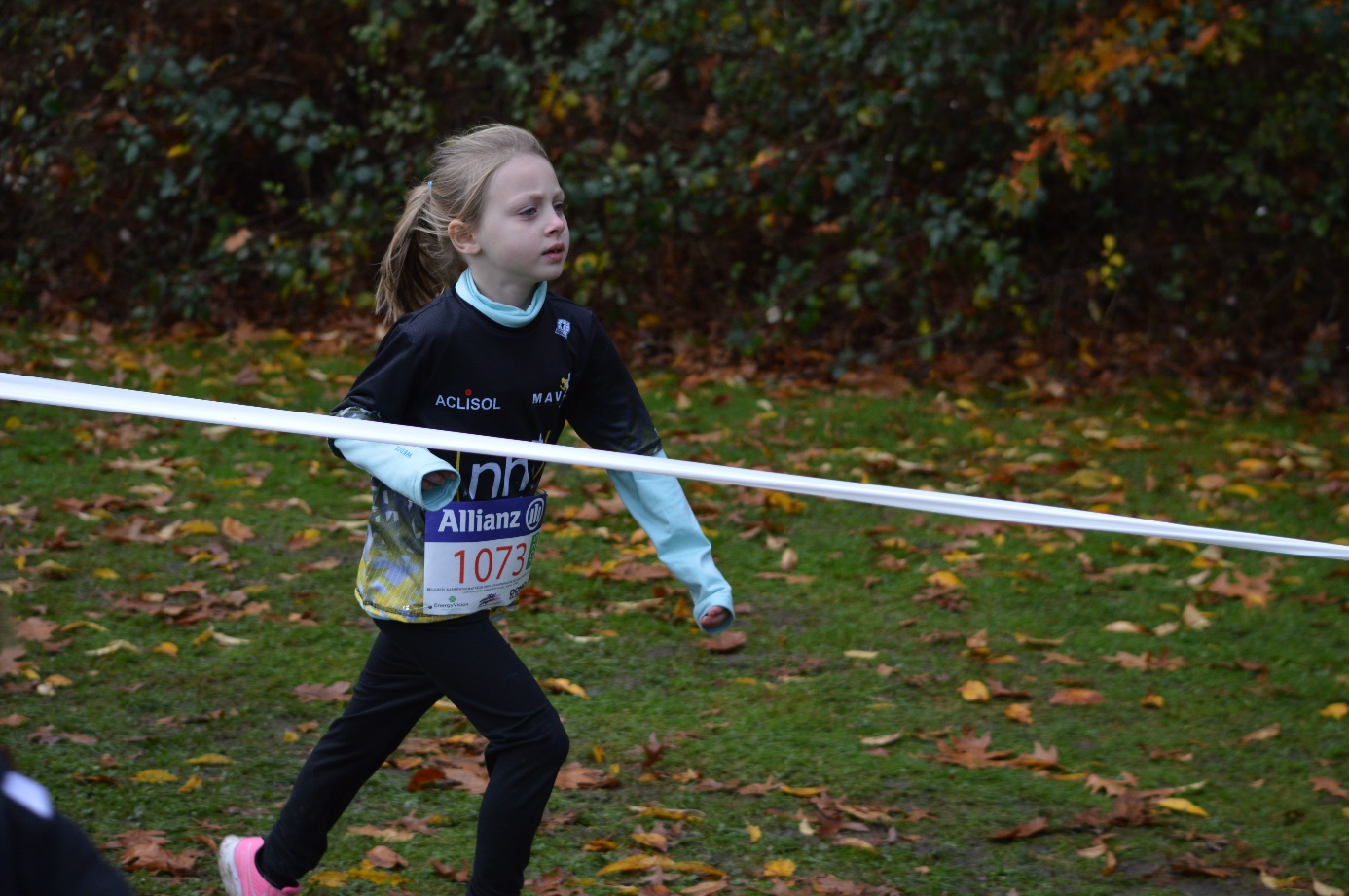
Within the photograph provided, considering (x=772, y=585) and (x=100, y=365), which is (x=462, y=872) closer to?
(x=772, y=585)

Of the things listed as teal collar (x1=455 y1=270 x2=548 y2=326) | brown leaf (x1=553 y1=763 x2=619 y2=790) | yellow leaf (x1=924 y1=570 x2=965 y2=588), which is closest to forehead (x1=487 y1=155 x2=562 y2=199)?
teal collar (x1=455 y1=270 x2=548 y2=326)

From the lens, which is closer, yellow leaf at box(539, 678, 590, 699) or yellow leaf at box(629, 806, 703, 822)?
yellow leaf at box(629, 806, 703, 822)

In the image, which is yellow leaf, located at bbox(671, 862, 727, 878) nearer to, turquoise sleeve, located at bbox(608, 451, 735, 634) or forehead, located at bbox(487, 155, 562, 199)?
turquoise sleeve, located at bbox(608, 451, 735, 634)

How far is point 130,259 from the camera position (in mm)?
11328

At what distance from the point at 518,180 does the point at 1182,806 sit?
7.99ft

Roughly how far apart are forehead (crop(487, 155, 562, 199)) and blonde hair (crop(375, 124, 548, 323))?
15mm

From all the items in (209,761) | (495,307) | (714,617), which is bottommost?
(209,761)

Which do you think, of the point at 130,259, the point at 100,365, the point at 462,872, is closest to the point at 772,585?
the point at 462,872

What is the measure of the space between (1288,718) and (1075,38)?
217 inches

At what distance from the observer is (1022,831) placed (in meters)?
3.69

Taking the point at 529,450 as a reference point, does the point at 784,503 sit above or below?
below

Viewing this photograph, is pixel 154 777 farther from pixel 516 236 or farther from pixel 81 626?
pixel 516 236

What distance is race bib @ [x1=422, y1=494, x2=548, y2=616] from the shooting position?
8.89 ft

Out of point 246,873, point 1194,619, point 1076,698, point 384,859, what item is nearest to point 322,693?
point 384,859
